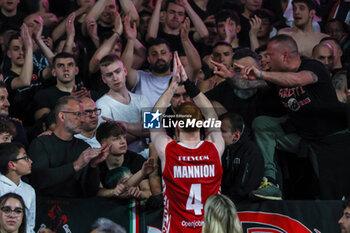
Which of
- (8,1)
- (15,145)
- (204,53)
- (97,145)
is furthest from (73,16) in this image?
(15,145)

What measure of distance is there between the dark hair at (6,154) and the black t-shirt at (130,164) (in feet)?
3.82

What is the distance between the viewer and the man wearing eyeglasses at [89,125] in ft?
30.3

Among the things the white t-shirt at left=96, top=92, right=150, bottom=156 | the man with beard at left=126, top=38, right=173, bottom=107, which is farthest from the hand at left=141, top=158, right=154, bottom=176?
the man with beard at left=126, top=38, right=173, bottom=107

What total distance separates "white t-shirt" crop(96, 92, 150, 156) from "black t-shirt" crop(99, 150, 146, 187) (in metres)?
0.80

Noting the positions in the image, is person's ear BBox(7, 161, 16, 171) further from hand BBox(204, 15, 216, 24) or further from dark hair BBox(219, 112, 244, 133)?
hand BBox(204, 15, 216, 24)

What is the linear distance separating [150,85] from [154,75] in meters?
0.21

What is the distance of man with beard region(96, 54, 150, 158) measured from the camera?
978 cm

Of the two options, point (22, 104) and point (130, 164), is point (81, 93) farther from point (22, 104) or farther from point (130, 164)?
point (130, 164)

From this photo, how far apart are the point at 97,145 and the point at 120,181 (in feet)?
3.08

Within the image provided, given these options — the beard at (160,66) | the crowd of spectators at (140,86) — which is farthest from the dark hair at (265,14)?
the beard at (160,66)

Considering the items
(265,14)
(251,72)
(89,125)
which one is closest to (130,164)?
(89,125)

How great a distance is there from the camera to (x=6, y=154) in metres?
8.08

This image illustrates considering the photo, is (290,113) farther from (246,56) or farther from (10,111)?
(10,111)

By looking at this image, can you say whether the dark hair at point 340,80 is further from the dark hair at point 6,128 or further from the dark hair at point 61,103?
the dark hair at point 6,128
